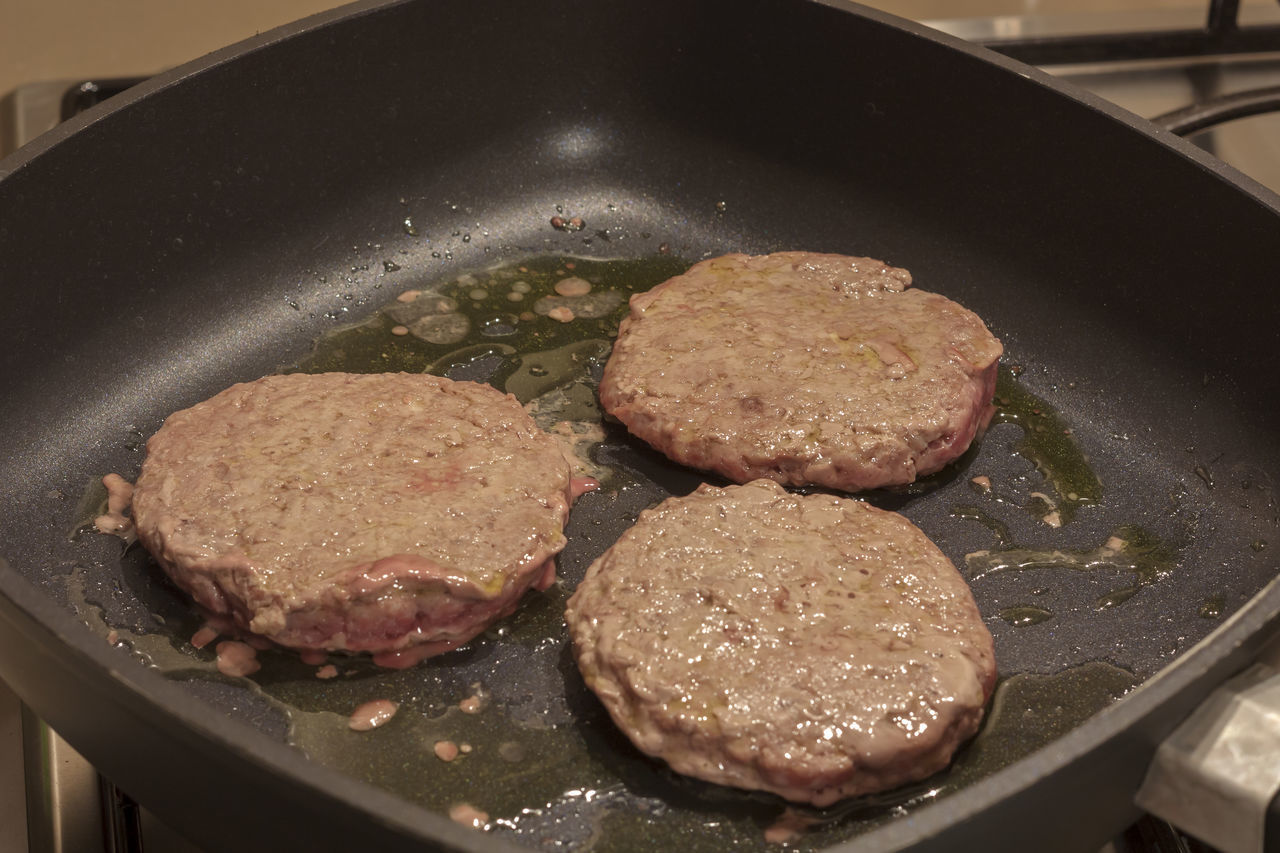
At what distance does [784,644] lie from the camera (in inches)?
56.8

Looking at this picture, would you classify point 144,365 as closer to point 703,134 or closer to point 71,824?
point 71,824

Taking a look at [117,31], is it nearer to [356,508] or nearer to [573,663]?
[356,508]

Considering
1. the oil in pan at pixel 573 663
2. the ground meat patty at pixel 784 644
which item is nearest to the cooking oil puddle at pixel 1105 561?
the oil in pan at pixel 573 663

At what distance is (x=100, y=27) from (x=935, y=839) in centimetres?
281

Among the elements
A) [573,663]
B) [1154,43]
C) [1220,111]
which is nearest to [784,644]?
[573,663]

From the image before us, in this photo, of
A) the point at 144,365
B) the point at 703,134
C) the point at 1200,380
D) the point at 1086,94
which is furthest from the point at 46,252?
the point at 1200,380

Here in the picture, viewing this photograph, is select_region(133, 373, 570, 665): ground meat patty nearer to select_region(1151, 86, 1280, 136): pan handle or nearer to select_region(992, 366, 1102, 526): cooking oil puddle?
Result: select_region(992, 366, 1102, 526): cooking oil puddle

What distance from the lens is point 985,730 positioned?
1497 mm

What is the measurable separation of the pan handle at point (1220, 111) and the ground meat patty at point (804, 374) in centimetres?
58

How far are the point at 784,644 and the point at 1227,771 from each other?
50 centimetres

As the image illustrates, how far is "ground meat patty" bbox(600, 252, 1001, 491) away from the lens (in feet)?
5.72

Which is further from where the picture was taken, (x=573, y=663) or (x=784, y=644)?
(x=573, y=663)

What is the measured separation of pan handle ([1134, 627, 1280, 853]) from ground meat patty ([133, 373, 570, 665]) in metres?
0.77

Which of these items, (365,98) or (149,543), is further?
(365,98)
